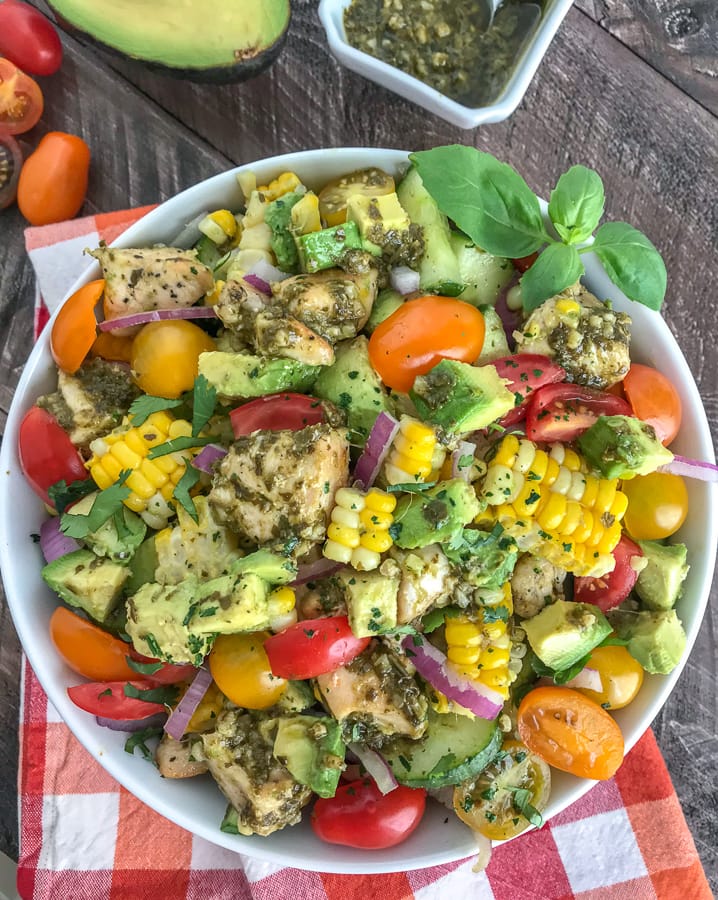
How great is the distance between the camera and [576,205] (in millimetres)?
2240

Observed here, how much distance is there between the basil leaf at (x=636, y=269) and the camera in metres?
2.29

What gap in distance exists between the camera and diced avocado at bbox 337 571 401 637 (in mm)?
2049

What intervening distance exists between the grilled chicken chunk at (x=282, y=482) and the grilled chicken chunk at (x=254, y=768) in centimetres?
58

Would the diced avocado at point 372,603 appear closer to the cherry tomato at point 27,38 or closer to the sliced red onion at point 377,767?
the sliced red onion at point 377,767

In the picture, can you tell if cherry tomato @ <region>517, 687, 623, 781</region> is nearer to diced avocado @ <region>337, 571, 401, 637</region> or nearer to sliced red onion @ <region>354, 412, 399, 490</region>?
diced avocado @ <region>337, 571, 401, 637</region>

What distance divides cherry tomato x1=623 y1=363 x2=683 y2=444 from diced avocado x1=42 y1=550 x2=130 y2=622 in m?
1.67

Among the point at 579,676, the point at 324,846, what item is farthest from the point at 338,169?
the point at 324,846

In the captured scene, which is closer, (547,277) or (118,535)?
(547,277)

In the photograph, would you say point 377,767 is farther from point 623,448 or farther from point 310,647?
point 623,448

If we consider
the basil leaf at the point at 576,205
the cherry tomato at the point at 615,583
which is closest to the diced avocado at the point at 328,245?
the basil leaf at the point at 576,205

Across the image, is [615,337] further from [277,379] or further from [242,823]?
[242,823]

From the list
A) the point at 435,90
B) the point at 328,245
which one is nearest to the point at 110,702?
the point at 328,245

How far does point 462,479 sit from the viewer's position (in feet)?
7.02

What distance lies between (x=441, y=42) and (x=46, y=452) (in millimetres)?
2076
